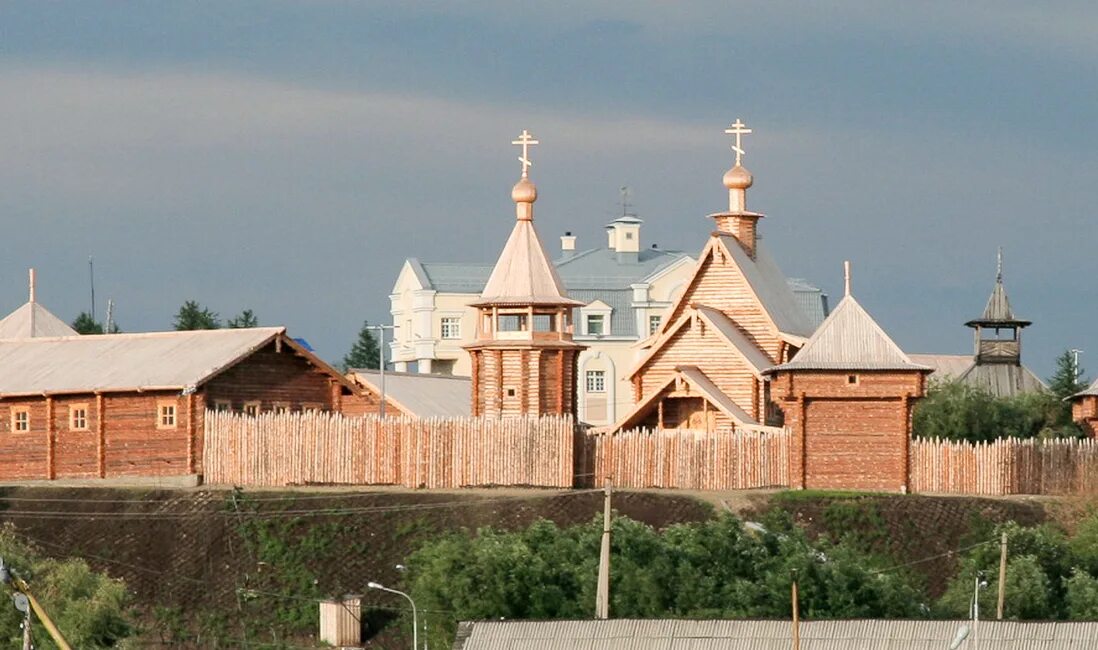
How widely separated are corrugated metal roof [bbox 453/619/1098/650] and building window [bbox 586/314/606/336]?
174ft

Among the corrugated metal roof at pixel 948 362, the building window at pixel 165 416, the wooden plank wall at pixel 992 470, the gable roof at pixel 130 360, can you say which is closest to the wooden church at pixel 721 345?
the wooden plank wall at pixel 992 470

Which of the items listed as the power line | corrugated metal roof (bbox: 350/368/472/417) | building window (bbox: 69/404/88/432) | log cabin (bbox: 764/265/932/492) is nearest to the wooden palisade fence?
log cabin (bbox: 764/265/932/492)

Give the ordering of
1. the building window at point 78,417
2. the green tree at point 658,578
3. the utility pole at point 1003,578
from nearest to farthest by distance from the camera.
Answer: the utility pole at point 1003,578
the green tree at point 658,578
the building window at point 78,417

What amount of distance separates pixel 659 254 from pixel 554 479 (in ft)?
143

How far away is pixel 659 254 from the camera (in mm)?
106312

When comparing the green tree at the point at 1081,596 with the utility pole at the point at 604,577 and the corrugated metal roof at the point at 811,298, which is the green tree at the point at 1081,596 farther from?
the corrugated metal roof at the point at 811,298

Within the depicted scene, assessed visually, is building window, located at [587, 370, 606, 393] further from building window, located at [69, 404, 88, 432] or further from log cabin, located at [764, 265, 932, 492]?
log cabin, located at [764, 265, 932, 492]

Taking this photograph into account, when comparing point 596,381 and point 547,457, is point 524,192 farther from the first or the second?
point 596,381

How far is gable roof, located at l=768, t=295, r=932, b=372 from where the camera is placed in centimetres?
6291

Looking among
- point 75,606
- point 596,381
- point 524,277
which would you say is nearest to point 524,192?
point 524,277

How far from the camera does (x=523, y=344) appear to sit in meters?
65.9

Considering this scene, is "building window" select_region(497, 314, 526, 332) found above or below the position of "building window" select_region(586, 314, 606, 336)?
below

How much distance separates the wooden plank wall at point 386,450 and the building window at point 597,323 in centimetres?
3551

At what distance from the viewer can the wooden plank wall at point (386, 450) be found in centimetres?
→ 6353
